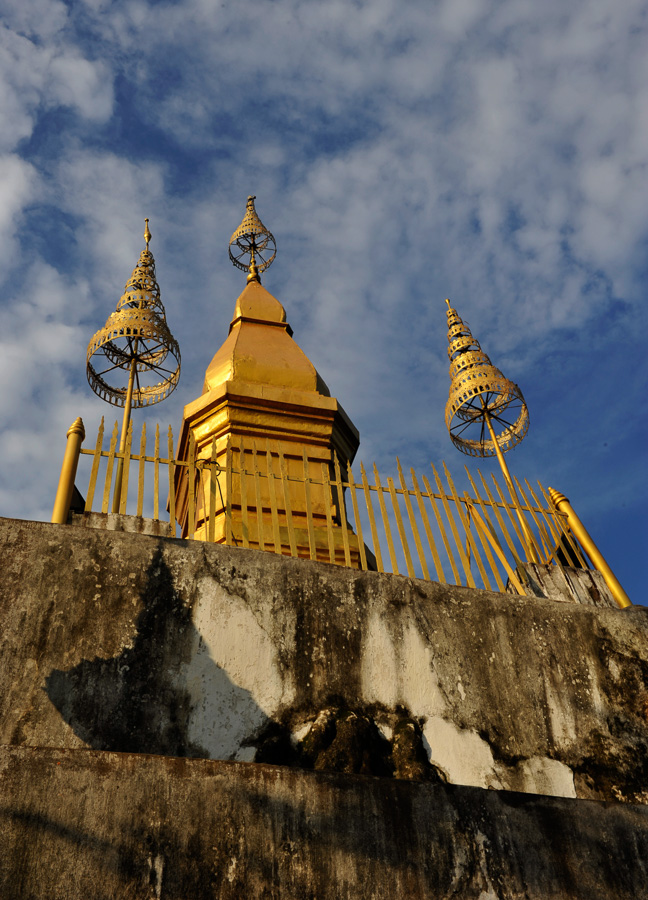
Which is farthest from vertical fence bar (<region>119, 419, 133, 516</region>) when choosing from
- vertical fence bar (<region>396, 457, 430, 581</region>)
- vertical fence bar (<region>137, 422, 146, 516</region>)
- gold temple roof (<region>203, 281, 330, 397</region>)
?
gold temple roof (<region>203, 281, 330, 397</region>)

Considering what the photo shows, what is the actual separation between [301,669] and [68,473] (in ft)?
6.73

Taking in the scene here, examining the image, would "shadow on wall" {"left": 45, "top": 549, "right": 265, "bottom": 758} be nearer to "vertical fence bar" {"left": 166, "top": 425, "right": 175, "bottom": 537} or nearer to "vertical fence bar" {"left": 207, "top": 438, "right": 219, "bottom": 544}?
"vertical fence bar" {"left": 207, "top": 438, "right": 219, "bottom": 544}

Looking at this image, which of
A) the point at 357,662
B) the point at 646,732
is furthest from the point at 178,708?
the point at 646,732

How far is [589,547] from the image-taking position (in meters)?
6.46

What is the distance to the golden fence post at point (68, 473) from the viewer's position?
518 centimetres

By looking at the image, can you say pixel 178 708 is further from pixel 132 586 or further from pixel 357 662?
pixel 357 662

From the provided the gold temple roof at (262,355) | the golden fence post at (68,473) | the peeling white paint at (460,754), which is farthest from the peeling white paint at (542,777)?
the gold temple roof at (262,355)

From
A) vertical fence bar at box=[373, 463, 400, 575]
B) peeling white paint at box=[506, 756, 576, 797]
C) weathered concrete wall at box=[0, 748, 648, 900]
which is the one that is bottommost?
weathered concrete wall at box=[0, 748, 648, 900]

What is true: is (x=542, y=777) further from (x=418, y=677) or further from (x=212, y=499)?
(x=212, y=499)

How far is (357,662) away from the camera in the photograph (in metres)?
4.74

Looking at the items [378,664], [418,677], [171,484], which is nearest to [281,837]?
[378,664]

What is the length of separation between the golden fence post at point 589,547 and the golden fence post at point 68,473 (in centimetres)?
386

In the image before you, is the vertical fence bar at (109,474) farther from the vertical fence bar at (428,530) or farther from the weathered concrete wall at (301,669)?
the vertical fence bar at (428,530)

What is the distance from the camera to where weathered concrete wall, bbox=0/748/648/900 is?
3164 mm
